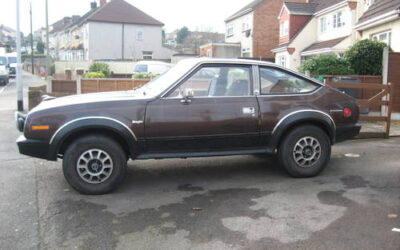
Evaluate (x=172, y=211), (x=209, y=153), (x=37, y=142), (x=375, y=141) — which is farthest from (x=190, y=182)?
(x=375, y=141)

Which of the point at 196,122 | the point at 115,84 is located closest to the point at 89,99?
the point at 196,122

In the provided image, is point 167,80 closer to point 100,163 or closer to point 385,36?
point 100,163

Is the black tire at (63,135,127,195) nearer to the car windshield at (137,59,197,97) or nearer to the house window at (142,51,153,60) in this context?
the car windshield at (137,59,197,97)

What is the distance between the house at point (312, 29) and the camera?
26.5m

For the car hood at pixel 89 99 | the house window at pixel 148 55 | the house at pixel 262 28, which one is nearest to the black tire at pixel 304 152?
the car hood at pixel 89 99

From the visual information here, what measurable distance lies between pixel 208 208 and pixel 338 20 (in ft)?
84.3

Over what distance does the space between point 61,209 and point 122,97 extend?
5.31 feet

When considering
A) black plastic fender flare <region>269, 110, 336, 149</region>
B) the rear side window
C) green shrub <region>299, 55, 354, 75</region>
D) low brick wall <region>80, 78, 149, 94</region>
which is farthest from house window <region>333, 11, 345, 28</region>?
black plastic fender flare <region>269, 110, 336, 149</region>

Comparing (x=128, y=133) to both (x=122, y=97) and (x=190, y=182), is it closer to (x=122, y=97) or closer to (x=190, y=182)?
(x=122, y=97)

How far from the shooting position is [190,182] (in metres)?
5.90

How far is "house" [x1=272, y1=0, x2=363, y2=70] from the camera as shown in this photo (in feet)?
87.0

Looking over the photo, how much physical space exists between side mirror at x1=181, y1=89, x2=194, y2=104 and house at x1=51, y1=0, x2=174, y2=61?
42911 mm

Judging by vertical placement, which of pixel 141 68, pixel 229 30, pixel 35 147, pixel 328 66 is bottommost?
pixel 35 147

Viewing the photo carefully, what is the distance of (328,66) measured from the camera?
13.2 meters
